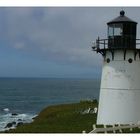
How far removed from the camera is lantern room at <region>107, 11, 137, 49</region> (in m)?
25.4

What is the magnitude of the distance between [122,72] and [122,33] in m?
1.99

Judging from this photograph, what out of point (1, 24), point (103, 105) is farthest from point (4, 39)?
point (103, 105)

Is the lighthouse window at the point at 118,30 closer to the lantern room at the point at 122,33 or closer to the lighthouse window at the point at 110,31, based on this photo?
the lantern room at the point at 122,33

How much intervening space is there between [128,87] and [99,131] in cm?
490

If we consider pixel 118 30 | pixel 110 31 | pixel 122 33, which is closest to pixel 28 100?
pixel 110 31

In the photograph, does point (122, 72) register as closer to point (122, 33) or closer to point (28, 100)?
point (122, 33)

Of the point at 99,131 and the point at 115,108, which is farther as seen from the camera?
the point at 115,108

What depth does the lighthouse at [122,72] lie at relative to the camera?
25391mm

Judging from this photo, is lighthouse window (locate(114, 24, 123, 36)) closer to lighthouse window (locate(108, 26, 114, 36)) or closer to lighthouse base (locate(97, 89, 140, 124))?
lighthouse window (locate(108, 26, 114, 36))

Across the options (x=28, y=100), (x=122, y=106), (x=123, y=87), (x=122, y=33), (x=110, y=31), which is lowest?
(x=28, y=100)

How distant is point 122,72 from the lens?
2547cm
